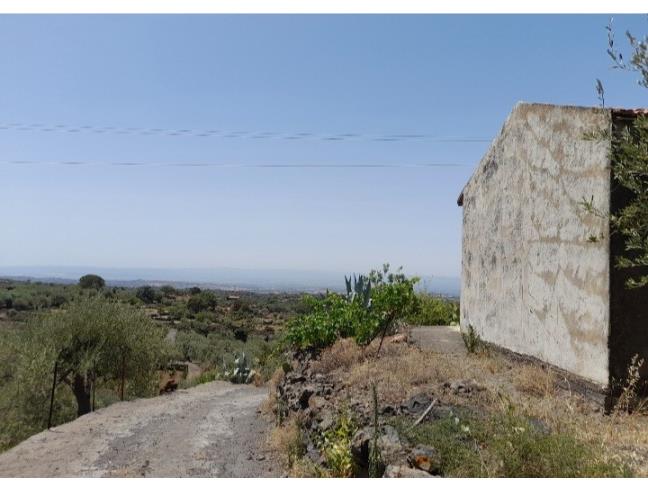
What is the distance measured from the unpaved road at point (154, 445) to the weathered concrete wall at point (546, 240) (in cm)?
493

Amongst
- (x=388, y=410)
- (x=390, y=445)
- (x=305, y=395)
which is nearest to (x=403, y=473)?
(x=390, y=445)

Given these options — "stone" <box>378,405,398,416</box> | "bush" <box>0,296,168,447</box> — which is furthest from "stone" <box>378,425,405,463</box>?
"bush" <box>0,296,168,447</box>

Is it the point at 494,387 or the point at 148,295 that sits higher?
the point at 494,387

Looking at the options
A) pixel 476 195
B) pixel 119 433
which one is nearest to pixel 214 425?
pixel 119 433

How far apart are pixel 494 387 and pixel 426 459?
3.19m

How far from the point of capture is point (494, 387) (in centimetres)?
906

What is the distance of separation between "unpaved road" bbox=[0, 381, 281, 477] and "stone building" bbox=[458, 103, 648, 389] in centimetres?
494

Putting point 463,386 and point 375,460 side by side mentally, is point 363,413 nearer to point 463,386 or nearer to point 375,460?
point 463,386

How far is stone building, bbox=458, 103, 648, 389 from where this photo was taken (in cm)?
826

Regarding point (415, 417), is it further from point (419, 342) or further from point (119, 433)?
point (119, 433)

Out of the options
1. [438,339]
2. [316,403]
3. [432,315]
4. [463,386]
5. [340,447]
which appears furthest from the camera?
[432,315]

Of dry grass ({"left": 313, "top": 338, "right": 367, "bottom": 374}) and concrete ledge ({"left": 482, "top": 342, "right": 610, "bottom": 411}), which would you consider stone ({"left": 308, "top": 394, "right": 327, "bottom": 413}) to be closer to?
dry grass ({"left": 313, "top": 338, "right": 367, "bottom": 374})

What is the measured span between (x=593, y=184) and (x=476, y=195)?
5039 mm

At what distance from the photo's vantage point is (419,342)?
1343cm
